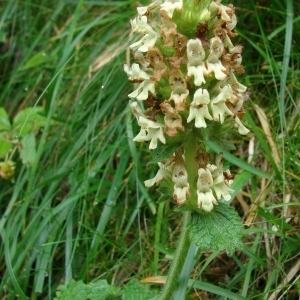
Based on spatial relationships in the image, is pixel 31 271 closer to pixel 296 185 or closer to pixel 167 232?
pixel 167 232

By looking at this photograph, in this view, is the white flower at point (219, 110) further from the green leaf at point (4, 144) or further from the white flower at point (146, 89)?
the green leaf at point (4, 144)

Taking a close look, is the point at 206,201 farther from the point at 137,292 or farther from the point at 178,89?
the point at 137,292

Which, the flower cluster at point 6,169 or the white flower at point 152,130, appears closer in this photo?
the white flower at point 152,130

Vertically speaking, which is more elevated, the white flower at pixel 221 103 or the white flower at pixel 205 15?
the white flower at pixel 205 15

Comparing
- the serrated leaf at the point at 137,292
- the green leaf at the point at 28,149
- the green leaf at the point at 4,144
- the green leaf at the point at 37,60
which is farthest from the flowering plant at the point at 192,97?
the green leaf at the point at 37,60

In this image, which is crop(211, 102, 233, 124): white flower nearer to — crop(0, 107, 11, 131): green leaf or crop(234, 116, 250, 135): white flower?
crop(234, 116, 250, 135): white flower

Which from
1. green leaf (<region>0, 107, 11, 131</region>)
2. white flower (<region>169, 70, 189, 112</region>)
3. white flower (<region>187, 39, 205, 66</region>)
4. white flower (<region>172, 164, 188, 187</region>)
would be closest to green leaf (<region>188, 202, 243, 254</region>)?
white flower (<region>172, 164, 188, 187</region>)

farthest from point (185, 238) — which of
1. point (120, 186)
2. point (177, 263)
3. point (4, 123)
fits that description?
point (4, 123)
